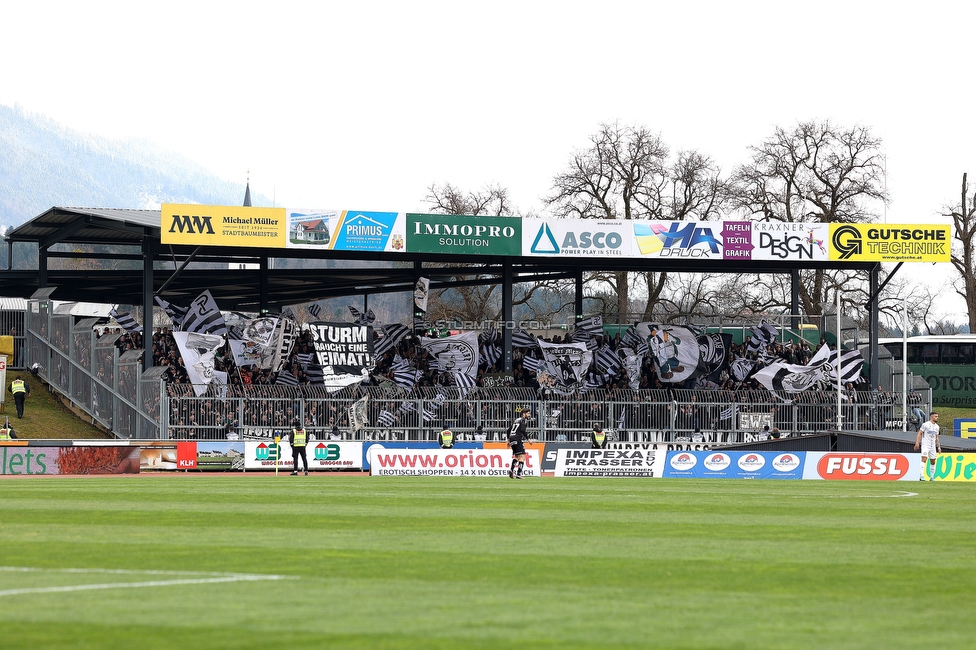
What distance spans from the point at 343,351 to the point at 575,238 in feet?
32.0

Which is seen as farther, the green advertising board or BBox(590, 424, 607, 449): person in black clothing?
the green advertising board

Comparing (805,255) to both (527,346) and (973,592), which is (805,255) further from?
(973,592)

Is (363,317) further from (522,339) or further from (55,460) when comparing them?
(55,460)

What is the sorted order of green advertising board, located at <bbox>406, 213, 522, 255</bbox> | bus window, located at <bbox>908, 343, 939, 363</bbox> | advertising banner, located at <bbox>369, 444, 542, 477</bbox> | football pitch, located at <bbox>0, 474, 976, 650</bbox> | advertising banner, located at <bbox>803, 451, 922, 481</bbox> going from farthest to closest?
1. bus window, located at <bbox>908, 343, 939, 363</bbox>
2. green advertising board, located at <bbox>406, 213, 522, 255</bbox>
3. advertising banner, located at <bbox>369, 444, 542, 477</bbox>
4. advertising banner, located at <bbox>803, 451, 922, 481</bbox>
5. football pitch, located at <bbox>0, 474, 976, 650</bbox>

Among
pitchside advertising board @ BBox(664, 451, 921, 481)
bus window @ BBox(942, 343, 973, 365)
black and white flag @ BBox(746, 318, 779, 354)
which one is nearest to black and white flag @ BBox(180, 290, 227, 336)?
pitchside advertising board @ BBox(664, 451, 921, 481)

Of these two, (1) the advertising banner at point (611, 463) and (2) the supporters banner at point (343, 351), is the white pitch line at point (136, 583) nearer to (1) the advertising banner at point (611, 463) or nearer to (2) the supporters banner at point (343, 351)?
(1) the advertising banner at point (611, 463)

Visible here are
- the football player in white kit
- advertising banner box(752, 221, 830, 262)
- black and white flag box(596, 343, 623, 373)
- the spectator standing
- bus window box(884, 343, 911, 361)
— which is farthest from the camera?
bus window box(884, 343, 911, 361)

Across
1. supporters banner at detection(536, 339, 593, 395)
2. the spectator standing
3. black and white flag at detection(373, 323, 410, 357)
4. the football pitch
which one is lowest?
the football pitch

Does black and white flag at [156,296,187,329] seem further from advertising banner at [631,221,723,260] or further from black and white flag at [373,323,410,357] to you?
advertising banner at [631,221,723,260]

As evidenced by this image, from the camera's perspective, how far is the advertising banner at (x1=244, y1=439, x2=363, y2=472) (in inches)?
1459

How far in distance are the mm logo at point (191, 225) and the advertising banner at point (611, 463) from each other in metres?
16.0

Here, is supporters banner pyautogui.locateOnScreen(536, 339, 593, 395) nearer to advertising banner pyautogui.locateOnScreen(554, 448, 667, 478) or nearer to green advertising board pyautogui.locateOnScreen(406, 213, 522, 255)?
green advertising board pyautogui.locateOnScreen(406, 213, 522, 255)

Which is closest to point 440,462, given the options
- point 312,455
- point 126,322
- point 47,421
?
point 312,455

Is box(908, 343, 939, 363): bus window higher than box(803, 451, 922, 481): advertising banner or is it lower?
higher
